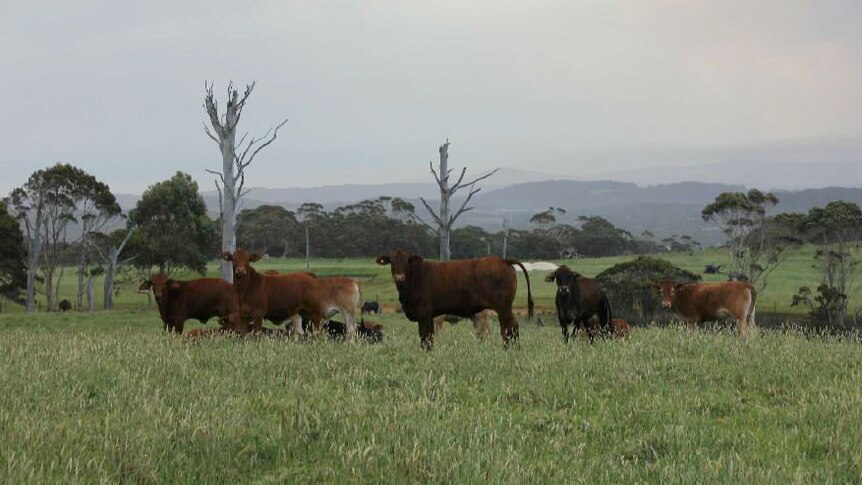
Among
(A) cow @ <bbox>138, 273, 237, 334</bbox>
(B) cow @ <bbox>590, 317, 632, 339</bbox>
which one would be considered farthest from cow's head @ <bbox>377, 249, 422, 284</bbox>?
(A) cow @ <bbox>138, 273, 237, 334</bbox>

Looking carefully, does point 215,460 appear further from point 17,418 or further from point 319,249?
point 319,249

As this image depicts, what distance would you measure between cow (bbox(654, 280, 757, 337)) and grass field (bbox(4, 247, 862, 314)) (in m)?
34.9

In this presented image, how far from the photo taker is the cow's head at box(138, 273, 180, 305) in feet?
51.4

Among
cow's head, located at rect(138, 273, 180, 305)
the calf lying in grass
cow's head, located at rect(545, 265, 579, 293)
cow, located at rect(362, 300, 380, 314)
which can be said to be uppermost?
cow's head, located at rect(545, 265, 579, 293)

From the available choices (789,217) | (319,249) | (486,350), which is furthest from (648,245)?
(486,350)

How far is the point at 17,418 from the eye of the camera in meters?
6.02

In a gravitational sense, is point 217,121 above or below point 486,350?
above

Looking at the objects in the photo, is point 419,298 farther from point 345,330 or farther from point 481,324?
point 345,330

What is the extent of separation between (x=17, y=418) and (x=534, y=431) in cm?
446

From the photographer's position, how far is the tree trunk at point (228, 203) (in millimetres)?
25328

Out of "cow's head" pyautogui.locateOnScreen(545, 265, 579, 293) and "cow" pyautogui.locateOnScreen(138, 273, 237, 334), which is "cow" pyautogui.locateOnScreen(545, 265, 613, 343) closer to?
"cow's head" pyautogui.locateOnScreen(545, 265, 579, 293)

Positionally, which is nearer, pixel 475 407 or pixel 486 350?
pixel 475 407

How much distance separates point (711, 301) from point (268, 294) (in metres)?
11.3

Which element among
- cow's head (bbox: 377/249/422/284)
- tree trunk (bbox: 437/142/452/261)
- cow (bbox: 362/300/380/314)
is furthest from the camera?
cow (bbox: 362/300/380/314)
